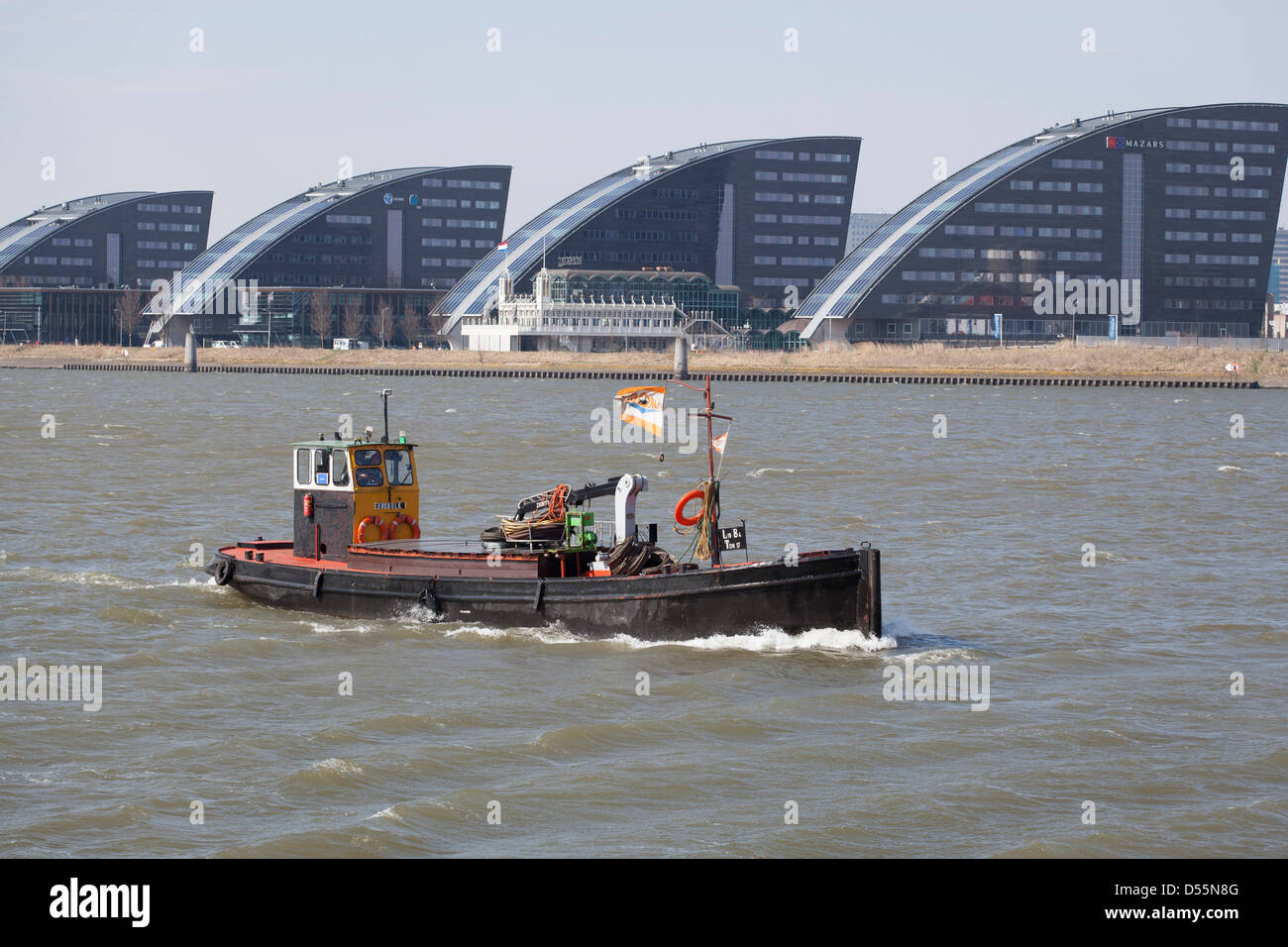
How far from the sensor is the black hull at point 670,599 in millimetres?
26891

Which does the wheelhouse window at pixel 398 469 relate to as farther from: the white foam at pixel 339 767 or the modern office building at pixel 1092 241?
the modern office building at pixel 1092 241

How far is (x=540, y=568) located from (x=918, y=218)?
535ft

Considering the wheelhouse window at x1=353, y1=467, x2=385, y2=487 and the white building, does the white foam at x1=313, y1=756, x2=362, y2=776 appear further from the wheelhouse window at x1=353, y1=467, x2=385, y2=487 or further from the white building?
the white building

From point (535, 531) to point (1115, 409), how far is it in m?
82.3

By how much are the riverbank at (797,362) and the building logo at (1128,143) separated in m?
29.9

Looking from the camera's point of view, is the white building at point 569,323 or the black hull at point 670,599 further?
the white building at point 569,323

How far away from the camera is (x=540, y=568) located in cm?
2884

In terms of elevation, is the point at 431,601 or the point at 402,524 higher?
the point at 402,524

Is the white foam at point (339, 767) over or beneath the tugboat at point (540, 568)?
beneath

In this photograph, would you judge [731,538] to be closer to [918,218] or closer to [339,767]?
[339,767]

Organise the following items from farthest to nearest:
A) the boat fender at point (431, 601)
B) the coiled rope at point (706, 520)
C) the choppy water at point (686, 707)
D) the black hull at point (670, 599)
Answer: the boat fender at point (431, 601) < the coiled rope at point (706, 520) < the black hull at point (670, 599) < the choppy water at point (686, 707)

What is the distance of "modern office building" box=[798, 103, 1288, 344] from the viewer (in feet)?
594

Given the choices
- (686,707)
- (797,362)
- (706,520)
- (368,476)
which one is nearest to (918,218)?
(797,362)

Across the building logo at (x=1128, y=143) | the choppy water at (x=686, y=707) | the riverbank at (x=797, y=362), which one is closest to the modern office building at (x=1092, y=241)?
the building logo at (x=1128, y=143)
